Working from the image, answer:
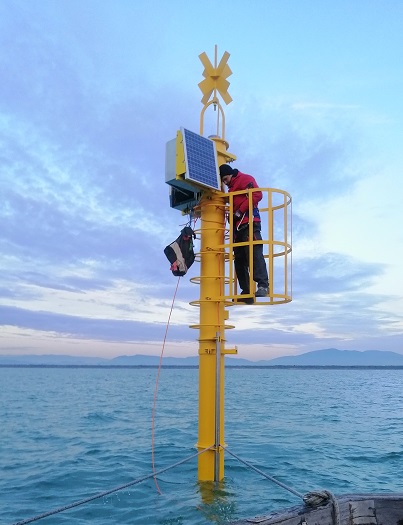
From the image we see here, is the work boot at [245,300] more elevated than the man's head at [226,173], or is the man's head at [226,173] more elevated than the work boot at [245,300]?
the man's head at [226,173]

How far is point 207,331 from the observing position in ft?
25.5

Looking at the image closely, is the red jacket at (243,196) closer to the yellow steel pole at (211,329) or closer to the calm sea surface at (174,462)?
the yellow steel pole at (211,329)

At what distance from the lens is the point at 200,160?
→ 25.4 feet

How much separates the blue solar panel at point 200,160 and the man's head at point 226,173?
0.25 metres

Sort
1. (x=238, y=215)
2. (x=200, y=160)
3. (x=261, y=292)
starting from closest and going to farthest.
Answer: (x=261, y=292), (x=200, y=160), (x=238, y=215)

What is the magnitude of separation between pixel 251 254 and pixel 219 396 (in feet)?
7.48

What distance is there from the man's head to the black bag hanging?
3.72ft

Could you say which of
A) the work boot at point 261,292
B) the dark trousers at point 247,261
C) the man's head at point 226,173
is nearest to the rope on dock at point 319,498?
the work boot at point 261,292

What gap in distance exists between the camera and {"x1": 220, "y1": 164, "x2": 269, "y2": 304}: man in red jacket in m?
7.58

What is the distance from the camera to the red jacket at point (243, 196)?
7.80 metres

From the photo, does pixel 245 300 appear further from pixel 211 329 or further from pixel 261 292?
pixel 211 329

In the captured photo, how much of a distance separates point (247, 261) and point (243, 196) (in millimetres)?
1079

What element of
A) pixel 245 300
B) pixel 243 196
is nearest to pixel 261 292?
pixel 245 300

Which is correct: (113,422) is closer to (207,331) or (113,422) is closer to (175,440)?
(175,440)
